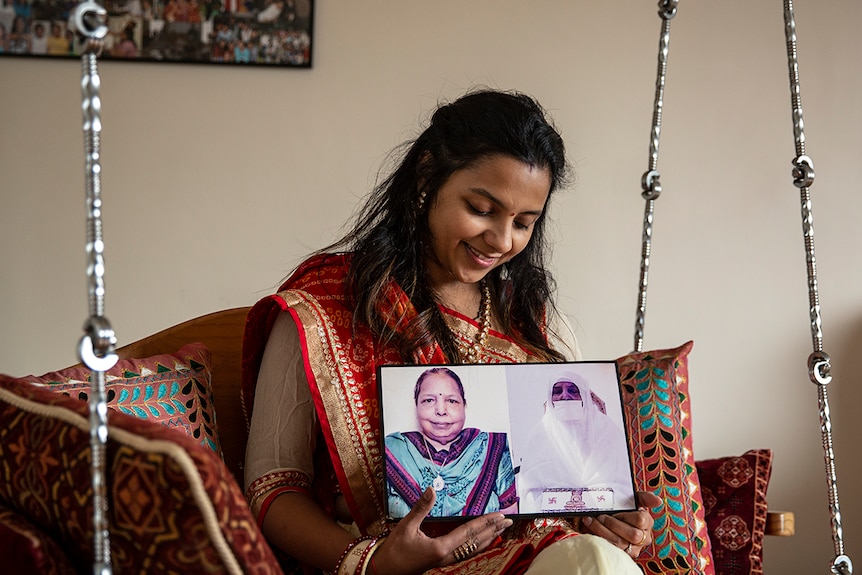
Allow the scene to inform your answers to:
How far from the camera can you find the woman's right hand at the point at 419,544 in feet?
4.34

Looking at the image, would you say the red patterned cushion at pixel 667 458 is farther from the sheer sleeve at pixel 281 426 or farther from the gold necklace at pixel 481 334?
the sheer sleeve at pixel 281 426

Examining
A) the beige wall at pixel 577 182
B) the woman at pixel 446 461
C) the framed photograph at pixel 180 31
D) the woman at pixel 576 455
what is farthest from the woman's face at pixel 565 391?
the framed photograph at pixel 180 31

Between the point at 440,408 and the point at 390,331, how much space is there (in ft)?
0.69

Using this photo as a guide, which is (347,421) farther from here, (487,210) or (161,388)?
(487,210)

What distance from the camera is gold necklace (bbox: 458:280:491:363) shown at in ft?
5.49

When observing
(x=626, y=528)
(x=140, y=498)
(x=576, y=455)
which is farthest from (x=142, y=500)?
(x=626, y=528)

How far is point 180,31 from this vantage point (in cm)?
261

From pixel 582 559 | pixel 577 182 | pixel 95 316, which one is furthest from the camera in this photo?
pixel 577 182

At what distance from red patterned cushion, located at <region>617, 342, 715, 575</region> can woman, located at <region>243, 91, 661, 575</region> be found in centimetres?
10

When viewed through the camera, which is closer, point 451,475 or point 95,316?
point 95,316

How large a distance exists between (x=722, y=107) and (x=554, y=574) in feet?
6.26

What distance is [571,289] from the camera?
2.75m

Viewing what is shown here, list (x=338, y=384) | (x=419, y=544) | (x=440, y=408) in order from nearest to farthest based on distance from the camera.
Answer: (x=419, y=544)
(x=440, y=408)
(x=338, y=384)

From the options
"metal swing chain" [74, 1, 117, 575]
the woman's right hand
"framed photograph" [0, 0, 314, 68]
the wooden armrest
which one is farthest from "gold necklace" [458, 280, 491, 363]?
"framed photograph" [0, 0, 314, 68]
